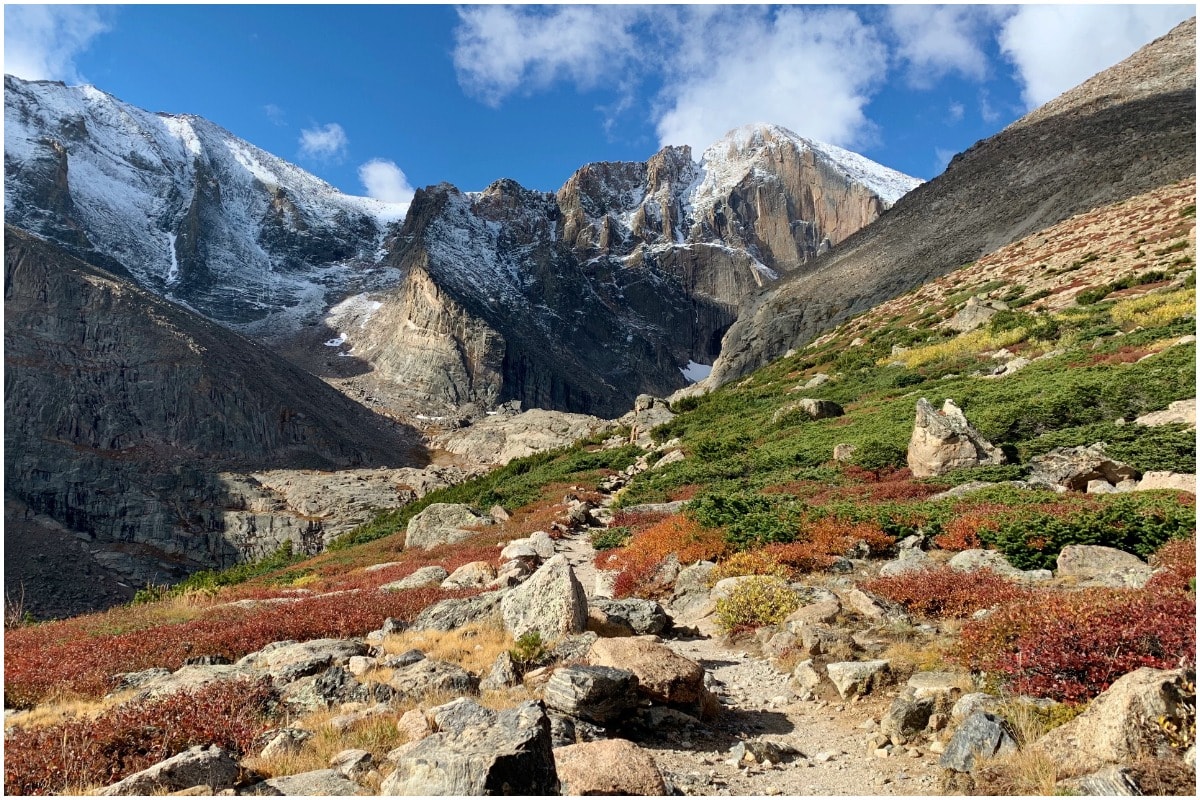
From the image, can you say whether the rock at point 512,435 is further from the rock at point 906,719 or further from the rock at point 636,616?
the rock at point 906,719

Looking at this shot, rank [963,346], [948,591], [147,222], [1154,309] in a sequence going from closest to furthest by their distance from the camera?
[948,591] < [1154,309] < [963,346] < [147,222]

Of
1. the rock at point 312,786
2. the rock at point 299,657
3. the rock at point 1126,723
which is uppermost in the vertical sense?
the rock at point 1126,723

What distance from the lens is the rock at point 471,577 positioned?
14266 millimetres

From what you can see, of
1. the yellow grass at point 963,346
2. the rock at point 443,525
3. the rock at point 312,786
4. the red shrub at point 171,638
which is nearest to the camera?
the rock at point 312,786

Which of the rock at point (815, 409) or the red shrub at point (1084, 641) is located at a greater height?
the rock at point (815, 409)

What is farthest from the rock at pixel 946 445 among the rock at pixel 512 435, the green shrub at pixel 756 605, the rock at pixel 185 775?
the rock at pixel 512 435

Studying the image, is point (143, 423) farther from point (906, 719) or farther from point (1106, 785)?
point (1106, 785)

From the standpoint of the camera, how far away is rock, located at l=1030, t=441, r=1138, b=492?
1261 cm

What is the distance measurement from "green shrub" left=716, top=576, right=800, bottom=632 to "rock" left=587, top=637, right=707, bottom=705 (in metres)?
2.88

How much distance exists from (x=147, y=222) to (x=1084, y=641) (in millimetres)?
215881

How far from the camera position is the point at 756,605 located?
967 cm

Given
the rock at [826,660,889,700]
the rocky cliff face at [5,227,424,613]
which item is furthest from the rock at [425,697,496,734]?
Result: the rocky cliff face at [5,227,424,613]

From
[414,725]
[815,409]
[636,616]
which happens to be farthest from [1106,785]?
[815,409]

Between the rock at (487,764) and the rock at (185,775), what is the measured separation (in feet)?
4.93
